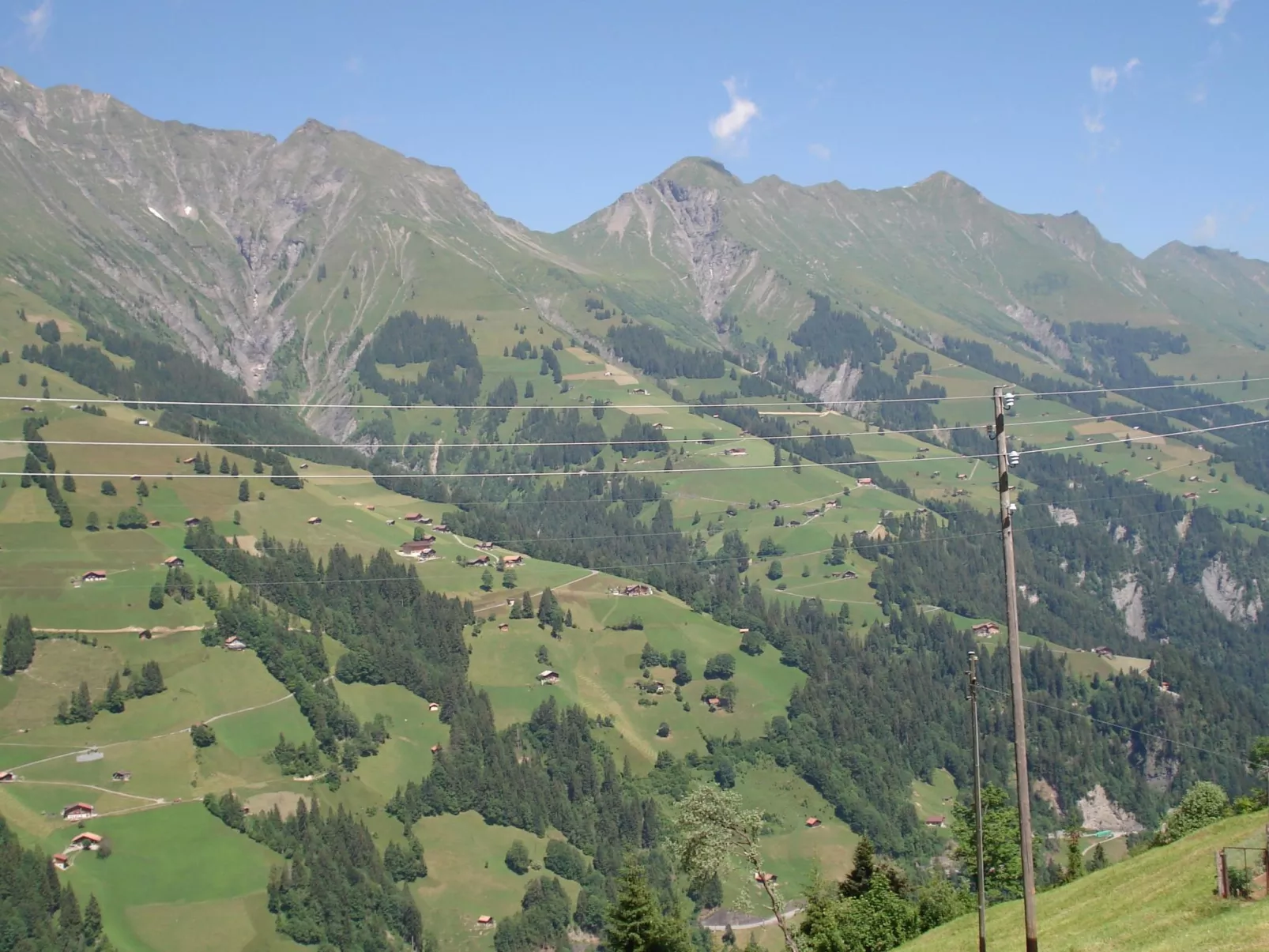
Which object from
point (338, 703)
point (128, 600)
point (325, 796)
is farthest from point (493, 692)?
point (128, 600)

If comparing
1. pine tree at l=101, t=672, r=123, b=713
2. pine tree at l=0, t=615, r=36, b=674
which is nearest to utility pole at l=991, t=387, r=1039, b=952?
pine tree at l=101, t=672, r=123, b=713

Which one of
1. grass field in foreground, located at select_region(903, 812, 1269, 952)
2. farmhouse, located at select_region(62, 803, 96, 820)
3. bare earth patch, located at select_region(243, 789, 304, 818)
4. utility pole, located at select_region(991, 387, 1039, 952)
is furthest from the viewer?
bare earth patch, located at select_region(243, 789, 304, 818)

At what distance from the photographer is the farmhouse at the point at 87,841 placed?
139875mm

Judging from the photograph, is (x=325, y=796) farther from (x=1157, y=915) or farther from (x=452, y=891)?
(x=1157, y=915)

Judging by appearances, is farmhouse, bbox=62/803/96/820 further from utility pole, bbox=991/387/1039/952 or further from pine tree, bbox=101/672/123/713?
utility pole, bbox=991/387/1039/952

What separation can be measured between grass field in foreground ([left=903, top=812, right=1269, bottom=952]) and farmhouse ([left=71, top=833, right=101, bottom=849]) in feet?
363

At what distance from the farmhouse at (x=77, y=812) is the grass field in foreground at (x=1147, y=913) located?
116 metres

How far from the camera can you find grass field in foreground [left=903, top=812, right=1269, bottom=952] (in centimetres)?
3494

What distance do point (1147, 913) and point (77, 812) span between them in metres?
134

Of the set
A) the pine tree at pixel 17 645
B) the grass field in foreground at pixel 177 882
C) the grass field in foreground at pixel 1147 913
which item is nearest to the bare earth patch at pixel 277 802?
the grass field in foreground at pixel 177 882

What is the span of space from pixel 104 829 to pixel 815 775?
99702 millimetres

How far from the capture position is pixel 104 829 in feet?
472

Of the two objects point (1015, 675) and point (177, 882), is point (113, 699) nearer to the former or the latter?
point (177, 882)

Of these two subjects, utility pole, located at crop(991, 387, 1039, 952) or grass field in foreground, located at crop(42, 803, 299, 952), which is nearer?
utility pole, located at crop(991, 387, 1039, 952)
